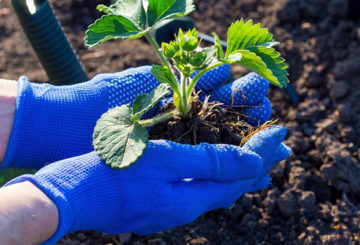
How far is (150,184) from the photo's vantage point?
1661 mm

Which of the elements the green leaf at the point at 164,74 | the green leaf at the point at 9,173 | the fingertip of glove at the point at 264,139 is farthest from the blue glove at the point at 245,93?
the green leaf at the point at 9,173

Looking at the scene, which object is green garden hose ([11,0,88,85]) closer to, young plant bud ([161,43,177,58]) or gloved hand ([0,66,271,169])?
gloved hand ([0,66,271,169])

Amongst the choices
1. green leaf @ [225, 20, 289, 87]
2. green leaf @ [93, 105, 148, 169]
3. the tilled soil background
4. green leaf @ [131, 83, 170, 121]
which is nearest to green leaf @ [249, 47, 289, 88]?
green leaf @ [225, 20, 289, 87]

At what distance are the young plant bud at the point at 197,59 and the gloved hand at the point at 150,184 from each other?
33 cm

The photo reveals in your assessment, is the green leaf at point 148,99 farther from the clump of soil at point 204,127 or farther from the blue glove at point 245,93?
the blue glove at point 245,93

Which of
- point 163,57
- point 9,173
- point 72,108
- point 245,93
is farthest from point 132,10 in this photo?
point 9,173

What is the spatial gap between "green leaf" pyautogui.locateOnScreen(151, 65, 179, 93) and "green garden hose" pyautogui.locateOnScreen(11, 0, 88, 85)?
102 cm

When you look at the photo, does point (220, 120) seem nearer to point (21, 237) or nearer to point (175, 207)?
point (175, 207)

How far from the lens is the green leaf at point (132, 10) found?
65.9 inches

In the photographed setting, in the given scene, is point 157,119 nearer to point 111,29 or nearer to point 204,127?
point 204,127

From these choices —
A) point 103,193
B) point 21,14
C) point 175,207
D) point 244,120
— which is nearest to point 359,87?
point 244,120

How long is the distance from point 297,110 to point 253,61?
1.24 meters

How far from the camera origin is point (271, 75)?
5.05 feet

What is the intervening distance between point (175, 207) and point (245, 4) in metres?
2.21
